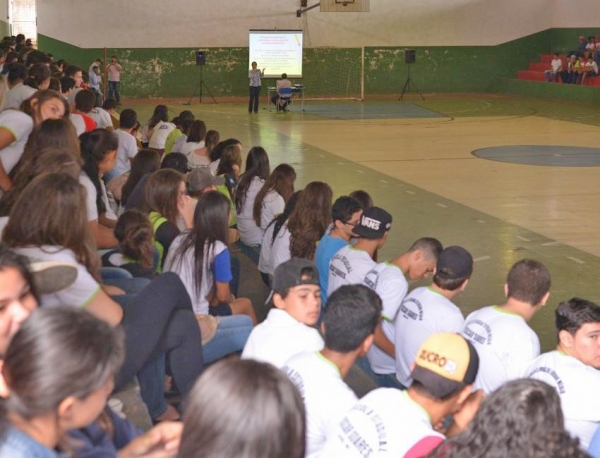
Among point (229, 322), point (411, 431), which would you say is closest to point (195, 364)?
point (229, 322)

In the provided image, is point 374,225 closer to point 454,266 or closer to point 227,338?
point 454,266

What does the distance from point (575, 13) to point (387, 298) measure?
95.0ft

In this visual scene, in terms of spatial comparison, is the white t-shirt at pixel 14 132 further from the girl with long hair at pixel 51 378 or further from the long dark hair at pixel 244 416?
the long dark hair at pixel 244 416

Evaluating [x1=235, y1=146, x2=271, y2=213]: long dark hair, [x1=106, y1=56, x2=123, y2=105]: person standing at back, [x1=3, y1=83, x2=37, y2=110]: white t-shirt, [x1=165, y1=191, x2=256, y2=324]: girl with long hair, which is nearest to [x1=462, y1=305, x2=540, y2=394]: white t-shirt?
[x1=165, y1=191, x2=256, y2=324]: girl with long hair

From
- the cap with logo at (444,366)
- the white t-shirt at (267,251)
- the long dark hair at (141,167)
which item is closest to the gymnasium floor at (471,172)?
the white t-shirt at (267,251)

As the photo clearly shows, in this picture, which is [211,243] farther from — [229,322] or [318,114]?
[318,114]

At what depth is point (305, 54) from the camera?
101 ft

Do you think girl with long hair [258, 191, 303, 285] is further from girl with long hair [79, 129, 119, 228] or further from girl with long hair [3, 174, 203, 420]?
girl with long hair [3, 174, 203, 420]

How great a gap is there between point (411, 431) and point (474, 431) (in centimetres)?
54

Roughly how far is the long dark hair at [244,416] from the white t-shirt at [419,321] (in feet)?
8.76

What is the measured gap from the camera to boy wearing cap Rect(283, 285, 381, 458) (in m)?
3.32

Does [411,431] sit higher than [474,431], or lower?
lower

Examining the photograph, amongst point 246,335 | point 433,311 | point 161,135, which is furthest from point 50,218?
point 161,135

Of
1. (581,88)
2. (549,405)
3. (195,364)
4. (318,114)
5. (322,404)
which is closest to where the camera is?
(549,405)
